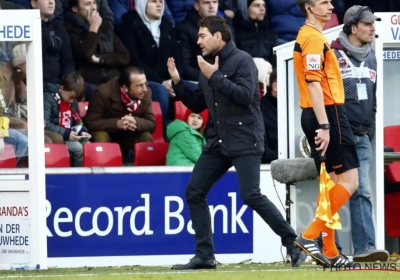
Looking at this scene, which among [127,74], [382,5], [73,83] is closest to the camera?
[73,83]

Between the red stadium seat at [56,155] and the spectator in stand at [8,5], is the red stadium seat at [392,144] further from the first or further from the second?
the spectator in stand at [8,5]

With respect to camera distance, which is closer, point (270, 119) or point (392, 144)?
point (392, 144)

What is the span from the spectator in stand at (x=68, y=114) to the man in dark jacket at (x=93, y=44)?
799mm

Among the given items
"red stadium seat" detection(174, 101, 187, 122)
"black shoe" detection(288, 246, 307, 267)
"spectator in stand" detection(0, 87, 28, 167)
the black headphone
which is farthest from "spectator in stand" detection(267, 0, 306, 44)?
"black shoe" detection(288, 246, 307, 267)

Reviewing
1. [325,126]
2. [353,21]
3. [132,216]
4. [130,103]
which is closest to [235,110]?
[325,126]

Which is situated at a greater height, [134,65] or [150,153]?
[134,65]

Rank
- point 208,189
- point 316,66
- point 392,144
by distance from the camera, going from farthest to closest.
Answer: point 392,144 → point 208,189 → point 316,66

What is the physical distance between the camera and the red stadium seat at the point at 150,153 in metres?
13.2

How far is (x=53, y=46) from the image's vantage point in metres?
13.4

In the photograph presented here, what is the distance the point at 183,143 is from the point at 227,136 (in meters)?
3.34

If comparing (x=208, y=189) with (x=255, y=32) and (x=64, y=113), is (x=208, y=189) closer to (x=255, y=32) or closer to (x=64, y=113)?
(x=64, y=113)

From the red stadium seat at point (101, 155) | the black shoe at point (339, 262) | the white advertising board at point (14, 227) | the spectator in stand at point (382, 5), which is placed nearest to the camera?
the black shoe at point (339, 262)

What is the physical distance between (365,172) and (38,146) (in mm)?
2913

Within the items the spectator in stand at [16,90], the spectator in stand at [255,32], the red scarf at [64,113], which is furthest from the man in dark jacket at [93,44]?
the spectator in stand at [16,90]
